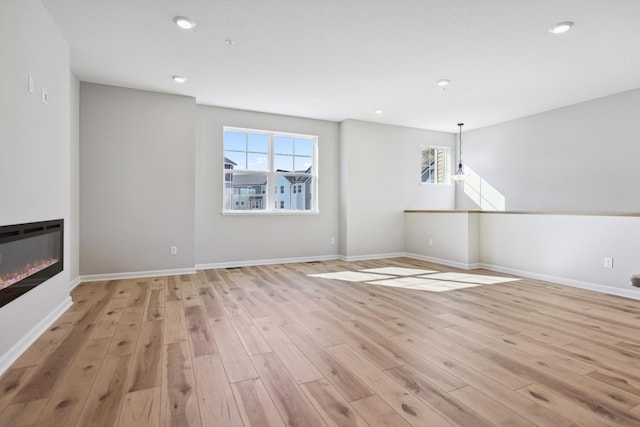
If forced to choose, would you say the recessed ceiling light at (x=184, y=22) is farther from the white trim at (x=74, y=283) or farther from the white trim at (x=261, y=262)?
the white trim at (x=261, y=262)

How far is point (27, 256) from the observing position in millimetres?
2268

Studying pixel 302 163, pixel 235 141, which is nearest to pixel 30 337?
pixel 235 141

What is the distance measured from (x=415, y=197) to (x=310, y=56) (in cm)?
400

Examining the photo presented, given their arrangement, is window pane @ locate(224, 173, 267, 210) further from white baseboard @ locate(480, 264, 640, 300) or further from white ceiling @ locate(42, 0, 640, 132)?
white baseboard @ locate(480, 264, 640, 300)

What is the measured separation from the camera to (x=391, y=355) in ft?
6.87

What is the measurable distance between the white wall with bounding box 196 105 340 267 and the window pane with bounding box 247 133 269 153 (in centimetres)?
15

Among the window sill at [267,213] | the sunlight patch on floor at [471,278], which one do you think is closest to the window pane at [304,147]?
the window sill at [267,213]

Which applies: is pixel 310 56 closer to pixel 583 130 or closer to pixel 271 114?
pixel 271 114

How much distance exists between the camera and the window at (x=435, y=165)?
6773 millimetres

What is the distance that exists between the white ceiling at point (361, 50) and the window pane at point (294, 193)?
1.36 meters

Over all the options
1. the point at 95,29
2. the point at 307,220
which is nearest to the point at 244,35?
the point at 95,29

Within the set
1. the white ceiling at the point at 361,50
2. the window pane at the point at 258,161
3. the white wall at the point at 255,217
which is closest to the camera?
the white ceiling at the point at 361,50

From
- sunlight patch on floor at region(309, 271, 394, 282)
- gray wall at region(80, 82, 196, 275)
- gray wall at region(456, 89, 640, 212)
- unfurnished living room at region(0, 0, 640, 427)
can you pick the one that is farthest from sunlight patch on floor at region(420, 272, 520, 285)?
gray wall at region(80, 82, 196, 275)

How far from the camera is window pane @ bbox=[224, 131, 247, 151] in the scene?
526 centimetres
